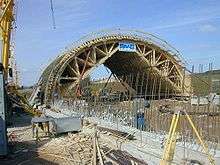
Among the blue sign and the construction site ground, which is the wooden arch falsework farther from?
the construction site ground

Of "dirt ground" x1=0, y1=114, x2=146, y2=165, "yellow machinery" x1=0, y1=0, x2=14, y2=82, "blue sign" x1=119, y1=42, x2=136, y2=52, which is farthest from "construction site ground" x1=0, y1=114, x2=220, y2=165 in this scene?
"blue sign" x1=119, y1=42, x2=136, y2=52

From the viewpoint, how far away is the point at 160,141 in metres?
14.5

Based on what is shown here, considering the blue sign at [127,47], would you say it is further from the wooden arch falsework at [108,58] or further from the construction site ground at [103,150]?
the construction site ground at [103,150]

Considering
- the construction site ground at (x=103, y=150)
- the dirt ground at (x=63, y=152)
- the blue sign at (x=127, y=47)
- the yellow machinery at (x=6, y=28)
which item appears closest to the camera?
the construction site ground at (x=103, y=150)

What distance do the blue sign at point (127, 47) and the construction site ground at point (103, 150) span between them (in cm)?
2339

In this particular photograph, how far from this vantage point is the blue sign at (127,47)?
4072 cm

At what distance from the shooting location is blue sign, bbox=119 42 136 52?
1603 inches

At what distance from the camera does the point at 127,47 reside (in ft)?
134

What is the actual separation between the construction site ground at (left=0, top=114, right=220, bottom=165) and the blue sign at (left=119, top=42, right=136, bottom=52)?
23.4m

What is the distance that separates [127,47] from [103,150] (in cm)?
2777

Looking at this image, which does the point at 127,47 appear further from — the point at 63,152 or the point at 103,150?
the point at 103,150

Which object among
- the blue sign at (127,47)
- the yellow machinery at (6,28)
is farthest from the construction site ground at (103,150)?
the blue sign at (127,47)

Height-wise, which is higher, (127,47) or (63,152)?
(127,47)

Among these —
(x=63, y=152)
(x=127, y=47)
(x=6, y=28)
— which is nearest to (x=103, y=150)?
(x=63, y=152)
